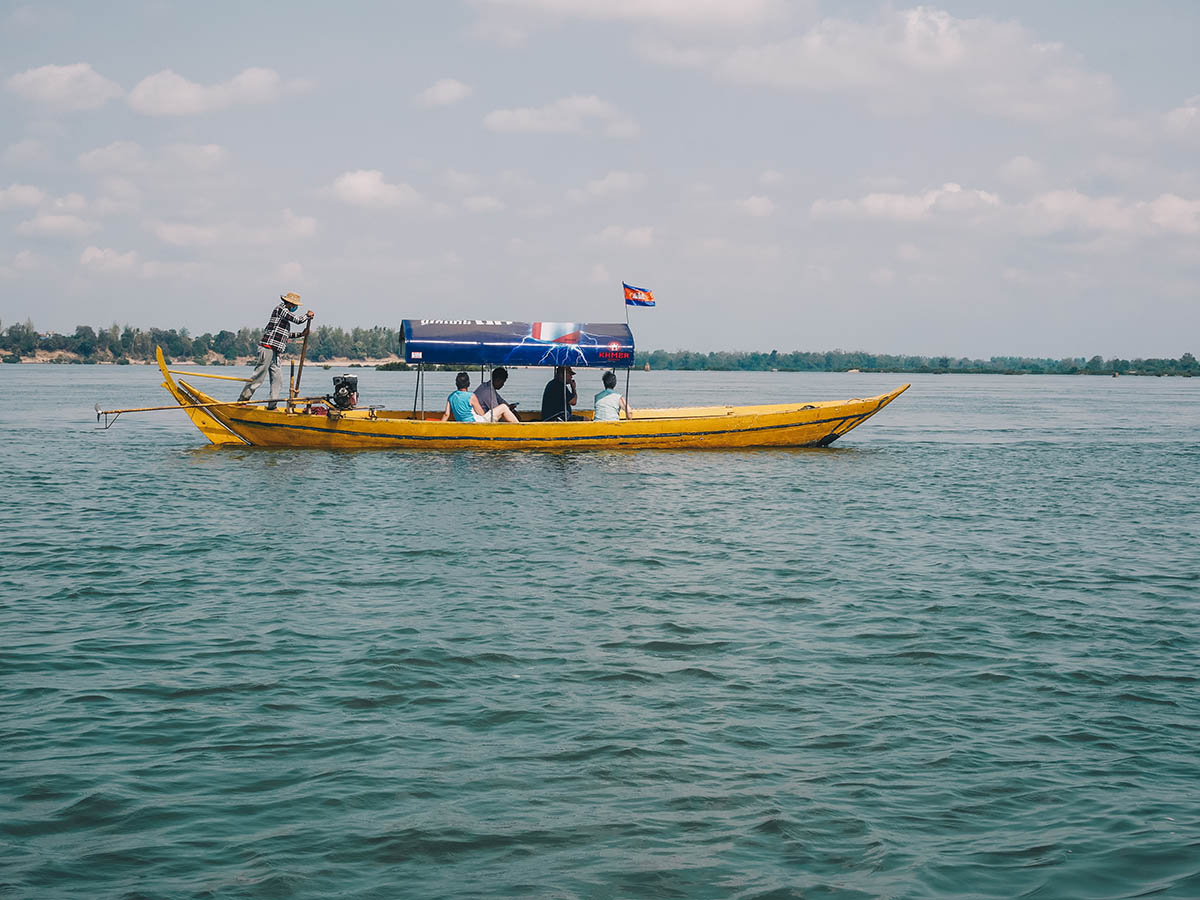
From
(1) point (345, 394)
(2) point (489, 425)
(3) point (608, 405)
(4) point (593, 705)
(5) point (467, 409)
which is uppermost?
(1) point (345, 394)

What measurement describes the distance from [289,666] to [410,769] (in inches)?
102

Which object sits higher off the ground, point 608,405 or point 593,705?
point 608,405

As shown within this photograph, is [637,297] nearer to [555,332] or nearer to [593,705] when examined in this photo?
[555,332]

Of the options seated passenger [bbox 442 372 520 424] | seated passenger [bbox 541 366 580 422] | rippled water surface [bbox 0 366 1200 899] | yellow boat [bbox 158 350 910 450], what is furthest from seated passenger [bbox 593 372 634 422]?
rippled water surface [bbox 0 366 1200 899]

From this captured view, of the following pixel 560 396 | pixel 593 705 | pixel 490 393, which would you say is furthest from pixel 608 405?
pixel 593 705

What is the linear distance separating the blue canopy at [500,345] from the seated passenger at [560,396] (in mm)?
293

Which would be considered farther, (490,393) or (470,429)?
(490,393)

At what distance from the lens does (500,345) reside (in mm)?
25969

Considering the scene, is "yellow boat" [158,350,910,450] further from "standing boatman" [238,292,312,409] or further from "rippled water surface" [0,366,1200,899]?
"rippled water surface" [0,366,1200,899]

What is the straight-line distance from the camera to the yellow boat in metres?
24.9

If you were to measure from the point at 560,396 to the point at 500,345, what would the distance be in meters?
2.00

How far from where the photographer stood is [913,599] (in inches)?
463

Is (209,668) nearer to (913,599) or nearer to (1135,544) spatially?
(913,599)

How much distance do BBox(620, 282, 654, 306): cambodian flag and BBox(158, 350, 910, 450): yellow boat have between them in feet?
10.1
